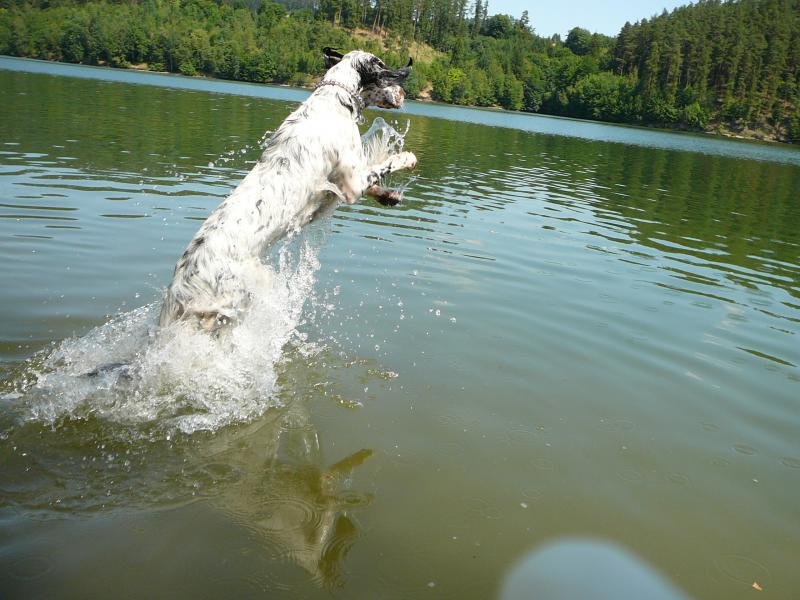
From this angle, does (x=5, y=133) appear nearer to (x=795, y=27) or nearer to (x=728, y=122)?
(x=728, y=122)

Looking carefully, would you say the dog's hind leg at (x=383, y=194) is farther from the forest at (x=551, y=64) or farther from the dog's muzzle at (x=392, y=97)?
the forest at (x=551, y=64)

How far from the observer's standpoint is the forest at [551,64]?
385 ft

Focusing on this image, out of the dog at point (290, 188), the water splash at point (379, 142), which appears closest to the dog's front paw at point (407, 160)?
the dog at point (290, 188)

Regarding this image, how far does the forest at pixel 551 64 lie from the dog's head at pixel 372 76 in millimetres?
98366

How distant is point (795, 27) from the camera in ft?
410

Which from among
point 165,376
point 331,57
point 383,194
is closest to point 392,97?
point 331,57

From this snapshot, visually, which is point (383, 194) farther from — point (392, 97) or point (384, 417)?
point (384, 417)

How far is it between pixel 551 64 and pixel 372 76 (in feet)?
596

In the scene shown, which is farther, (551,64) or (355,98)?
(551,64)

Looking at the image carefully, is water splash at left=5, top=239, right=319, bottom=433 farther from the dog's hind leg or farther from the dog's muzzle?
the dog's muzzle

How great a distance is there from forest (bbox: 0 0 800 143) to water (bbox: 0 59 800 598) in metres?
96.8

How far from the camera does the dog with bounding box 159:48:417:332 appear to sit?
→ 4945 mm

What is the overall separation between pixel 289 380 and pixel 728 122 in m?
128

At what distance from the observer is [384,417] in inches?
213
